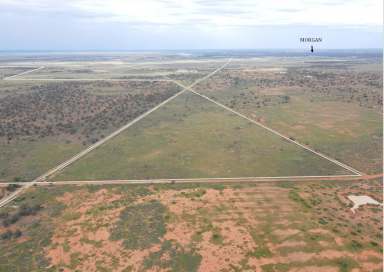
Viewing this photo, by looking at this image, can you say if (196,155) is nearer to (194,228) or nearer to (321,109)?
(194,228)

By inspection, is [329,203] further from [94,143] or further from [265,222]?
[94,143]

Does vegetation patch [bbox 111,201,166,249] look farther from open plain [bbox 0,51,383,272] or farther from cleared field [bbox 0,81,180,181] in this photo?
cleared field [bbox 0,81,180,181]

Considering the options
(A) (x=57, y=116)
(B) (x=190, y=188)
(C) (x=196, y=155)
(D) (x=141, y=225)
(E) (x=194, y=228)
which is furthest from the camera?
(A) (x=57, y=116)

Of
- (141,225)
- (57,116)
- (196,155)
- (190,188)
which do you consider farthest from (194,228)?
(57,116)

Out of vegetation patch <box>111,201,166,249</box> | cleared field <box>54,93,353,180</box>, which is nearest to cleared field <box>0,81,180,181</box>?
cleared field <box>54,93,353,180</box>

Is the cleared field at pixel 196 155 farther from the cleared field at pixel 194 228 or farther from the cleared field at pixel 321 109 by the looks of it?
the cleared field at pixel 321 109

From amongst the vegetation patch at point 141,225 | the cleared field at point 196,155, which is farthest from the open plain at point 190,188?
the cleared field at point 196,155
